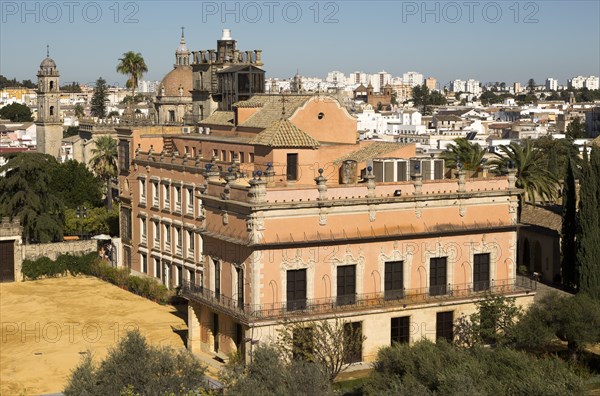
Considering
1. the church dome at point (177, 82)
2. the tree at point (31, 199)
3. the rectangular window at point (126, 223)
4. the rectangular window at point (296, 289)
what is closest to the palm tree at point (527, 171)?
the rectangular window at point (296, 289)

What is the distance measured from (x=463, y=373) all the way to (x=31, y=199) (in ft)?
138

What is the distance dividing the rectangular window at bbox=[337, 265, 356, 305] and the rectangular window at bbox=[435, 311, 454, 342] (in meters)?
3.79

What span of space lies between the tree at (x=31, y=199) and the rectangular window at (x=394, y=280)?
2991 cm

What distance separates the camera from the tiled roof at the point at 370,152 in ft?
164

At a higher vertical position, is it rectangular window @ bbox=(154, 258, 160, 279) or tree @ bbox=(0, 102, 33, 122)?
tree @ bbox=(0, 102, 33, 122)

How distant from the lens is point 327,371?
3750 cm

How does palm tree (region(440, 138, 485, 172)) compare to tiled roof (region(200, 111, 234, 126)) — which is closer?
palm tree (region(440, 138, 485, 172))

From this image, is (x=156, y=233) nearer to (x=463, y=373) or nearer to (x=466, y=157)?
(x=466, y=157)

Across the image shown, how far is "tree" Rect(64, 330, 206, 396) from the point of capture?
31.3 m

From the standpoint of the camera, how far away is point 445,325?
4341 cm

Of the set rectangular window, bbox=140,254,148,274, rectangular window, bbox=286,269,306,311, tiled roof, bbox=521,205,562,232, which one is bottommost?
rectangular window, bbox=140,254,148,274

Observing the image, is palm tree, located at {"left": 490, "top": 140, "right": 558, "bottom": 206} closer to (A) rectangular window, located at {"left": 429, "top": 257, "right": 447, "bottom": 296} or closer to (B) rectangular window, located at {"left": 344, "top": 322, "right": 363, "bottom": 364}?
(A) rectangular window, located at {"left": 429, "top": 257, "right": 447, "bottom": 296}

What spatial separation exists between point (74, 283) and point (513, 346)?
99.0 feet

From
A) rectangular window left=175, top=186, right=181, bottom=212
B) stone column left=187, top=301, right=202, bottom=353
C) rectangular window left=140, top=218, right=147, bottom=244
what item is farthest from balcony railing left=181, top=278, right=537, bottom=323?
rectangular window left=140, top=218, right=147, bottom=244
